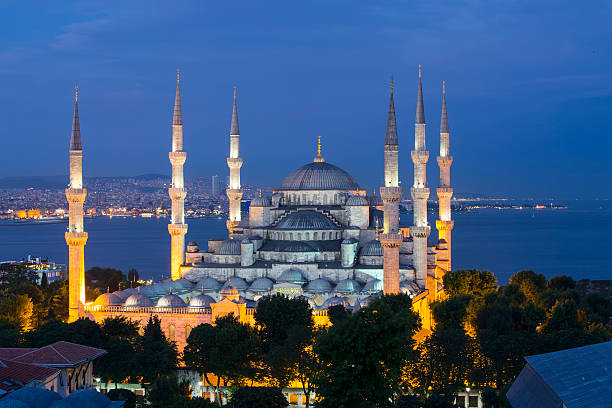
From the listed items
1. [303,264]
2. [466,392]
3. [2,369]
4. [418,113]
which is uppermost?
[418,113]

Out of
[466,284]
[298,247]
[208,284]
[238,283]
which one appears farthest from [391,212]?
[208,284]

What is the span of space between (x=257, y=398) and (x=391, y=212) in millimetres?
11973

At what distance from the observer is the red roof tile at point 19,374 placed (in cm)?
1791

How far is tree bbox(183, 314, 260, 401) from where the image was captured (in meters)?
22.9

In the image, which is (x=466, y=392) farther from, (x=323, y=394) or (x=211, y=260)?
(x=211, y=260)

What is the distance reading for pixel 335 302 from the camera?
1105 inches

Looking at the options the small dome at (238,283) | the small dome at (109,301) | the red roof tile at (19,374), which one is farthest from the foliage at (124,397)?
the small dome at (238,283)

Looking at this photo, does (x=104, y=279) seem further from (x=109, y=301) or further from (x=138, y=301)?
(x=138, y=301)

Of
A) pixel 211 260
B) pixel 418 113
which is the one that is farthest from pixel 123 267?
pixel 418 113

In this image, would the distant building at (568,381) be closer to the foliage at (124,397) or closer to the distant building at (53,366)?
the foliage at (124,397)

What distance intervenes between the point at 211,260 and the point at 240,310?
7983 mm

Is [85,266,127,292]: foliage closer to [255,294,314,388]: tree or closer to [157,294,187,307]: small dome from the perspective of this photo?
[157,294,187,307]: small dome

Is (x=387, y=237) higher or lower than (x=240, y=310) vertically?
higher

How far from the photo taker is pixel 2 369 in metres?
18.6
